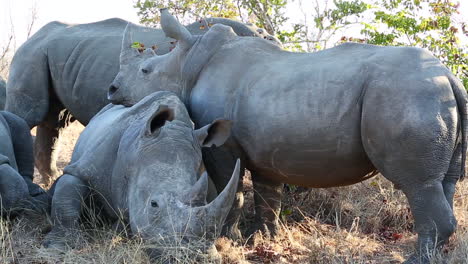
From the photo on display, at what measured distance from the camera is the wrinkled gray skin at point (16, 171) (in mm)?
6258

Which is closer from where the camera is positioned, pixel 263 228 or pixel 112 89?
pixel 263 228

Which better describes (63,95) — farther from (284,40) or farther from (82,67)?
(284,40)

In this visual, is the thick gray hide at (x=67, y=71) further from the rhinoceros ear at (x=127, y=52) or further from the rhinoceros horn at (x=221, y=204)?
the rhinoceros horn at (x=221, y=204)

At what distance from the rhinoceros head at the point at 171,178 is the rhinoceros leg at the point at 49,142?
12.4 feet

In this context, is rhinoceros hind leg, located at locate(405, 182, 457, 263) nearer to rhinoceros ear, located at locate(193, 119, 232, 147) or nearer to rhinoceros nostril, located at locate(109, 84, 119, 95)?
rhinoceros ear, located at locate(193, 119, 232, 147)

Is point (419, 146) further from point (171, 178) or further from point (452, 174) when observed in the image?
point (171, 178)

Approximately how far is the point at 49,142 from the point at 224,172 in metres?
3.99

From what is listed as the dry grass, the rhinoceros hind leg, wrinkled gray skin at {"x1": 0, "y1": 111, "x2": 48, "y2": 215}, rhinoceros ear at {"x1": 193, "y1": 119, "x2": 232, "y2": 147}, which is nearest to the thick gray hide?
wrinkled gray skin at {"x1": 0, "y1": 111, "x2": 48, "y2": 215}

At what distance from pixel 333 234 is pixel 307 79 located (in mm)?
1394

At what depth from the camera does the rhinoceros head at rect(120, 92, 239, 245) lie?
475 centimetres

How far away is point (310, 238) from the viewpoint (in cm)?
593

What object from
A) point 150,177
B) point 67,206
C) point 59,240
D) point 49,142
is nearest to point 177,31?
point 67,206

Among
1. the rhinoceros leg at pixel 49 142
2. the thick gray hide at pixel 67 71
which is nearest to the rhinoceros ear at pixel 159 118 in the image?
the thick gray hide at pixel 67 71

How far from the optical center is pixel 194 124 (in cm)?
641
